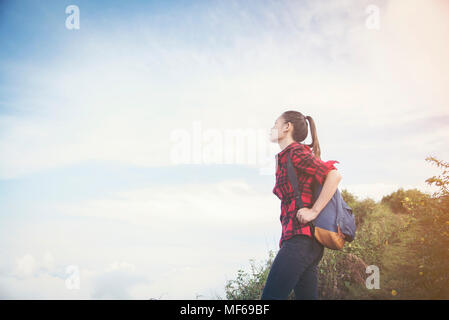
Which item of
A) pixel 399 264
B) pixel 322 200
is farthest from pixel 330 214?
pixel 399 264

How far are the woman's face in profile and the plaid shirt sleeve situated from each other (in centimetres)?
34

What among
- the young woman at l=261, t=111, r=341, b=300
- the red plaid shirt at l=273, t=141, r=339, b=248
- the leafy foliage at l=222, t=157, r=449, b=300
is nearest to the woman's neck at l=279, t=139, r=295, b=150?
the young woman at l=261, t=111, r=341, b=300

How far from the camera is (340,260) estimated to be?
6.60m

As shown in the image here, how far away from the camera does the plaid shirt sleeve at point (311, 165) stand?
121 inches

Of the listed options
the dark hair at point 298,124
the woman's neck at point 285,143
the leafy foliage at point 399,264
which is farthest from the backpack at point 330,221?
the leafy foliage at point 399,264

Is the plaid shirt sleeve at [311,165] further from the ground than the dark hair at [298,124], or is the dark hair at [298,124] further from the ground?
the dark hair at [298,124]

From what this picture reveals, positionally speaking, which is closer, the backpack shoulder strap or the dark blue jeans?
the dark blue jeans

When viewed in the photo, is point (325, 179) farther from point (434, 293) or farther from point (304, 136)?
point (434, 293)

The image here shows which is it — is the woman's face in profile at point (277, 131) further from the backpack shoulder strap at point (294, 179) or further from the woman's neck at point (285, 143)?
the backpack shoulder strap at point (294, 179)

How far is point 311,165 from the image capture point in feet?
10.2

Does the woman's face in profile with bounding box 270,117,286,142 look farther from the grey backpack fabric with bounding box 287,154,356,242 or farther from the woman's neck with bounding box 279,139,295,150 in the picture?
the grey backpack fabric with bounding box 287,154,356,242

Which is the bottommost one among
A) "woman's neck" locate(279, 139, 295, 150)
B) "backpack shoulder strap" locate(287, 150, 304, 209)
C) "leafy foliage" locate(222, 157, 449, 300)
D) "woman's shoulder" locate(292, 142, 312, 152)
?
"leafy foliage" locate(222, 157, 449, 300)

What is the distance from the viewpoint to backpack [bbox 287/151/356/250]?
9.90ft

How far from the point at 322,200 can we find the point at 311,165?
31 centimetres
